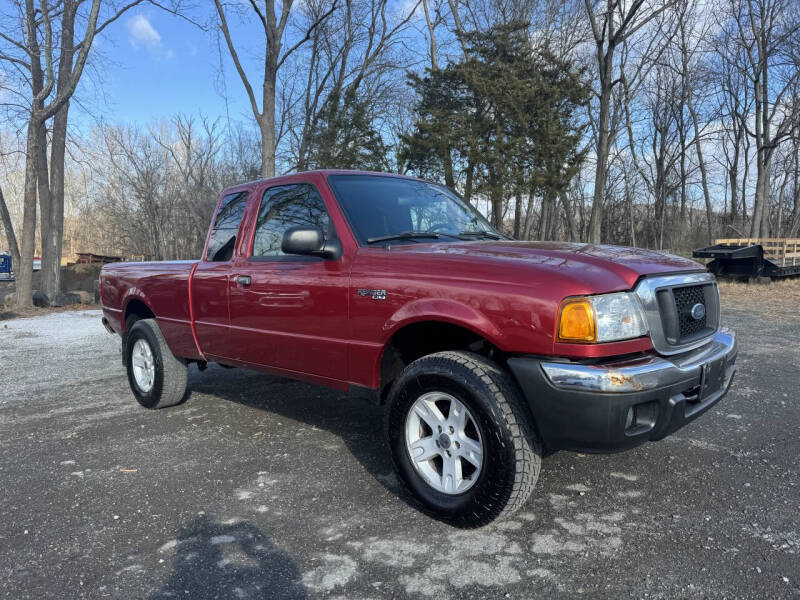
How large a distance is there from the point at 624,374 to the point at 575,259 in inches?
25.6

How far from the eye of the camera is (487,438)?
261 cm

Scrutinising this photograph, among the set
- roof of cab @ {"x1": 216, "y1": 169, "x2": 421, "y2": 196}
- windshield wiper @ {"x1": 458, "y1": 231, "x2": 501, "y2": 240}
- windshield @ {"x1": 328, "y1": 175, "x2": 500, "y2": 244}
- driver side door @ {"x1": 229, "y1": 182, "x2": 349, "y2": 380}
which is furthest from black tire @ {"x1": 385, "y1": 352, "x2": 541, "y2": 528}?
roof of cab @ {"x1": 216, "y1": 169, "x2": 421, "y2": 196}

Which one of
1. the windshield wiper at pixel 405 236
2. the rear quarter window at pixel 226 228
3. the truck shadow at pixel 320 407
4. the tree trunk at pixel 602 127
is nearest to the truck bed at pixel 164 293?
the rear quarter window at pixel 226 228

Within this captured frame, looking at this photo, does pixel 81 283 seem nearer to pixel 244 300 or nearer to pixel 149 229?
pixel 149 229

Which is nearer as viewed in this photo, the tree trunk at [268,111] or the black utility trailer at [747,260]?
the black utility trailer at [747,260]

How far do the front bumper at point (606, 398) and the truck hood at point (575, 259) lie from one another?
40 cm

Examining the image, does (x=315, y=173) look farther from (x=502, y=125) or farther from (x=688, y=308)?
(x=502, y=125)

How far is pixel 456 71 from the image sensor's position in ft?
69.5

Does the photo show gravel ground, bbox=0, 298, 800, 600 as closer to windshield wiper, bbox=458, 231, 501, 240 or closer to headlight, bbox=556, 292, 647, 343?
headlight, bbox=556, 292, 647, 343

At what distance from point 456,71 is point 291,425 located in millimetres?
19701

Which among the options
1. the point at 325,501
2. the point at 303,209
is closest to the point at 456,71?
the point at 303,209

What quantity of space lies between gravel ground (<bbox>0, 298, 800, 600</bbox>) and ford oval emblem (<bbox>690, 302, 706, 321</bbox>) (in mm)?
1032

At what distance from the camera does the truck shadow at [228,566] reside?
2.27 m

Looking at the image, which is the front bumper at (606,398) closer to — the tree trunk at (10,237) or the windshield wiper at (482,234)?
the windshield wiper at (482,234)
